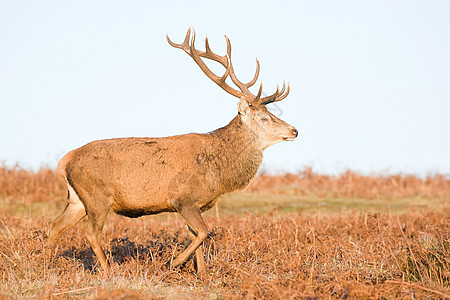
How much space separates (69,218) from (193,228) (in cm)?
177

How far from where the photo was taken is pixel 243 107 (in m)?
6.95

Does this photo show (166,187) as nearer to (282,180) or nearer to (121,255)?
(121,255)

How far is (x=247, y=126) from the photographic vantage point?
22.9ft

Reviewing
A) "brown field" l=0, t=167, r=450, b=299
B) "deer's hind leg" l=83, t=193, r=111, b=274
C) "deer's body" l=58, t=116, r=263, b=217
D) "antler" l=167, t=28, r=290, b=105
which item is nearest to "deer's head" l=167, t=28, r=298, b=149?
"antler" l=167, t=28, r=290, b=105

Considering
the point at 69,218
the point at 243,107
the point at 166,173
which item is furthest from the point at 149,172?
the point at 243,107

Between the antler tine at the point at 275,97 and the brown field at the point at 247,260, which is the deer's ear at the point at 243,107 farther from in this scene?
the brown field at the point at 247,260

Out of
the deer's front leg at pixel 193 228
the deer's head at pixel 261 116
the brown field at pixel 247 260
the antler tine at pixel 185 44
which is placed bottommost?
the brown field at pixel 247 260

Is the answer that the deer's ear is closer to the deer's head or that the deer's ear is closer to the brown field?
the deer's head

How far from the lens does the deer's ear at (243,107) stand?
695 cm

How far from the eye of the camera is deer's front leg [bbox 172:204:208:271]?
601 centimetres

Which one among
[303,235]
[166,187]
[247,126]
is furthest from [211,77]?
[303,235]

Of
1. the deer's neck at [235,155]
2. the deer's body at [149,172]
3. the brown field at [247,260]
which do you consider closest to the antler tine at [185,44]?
the deer's neck at [235,155]

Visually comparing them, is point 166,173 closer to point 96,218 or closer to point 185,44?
point 96,218

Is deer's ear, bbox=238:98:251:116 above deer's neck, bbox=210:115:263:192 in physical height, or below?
above
